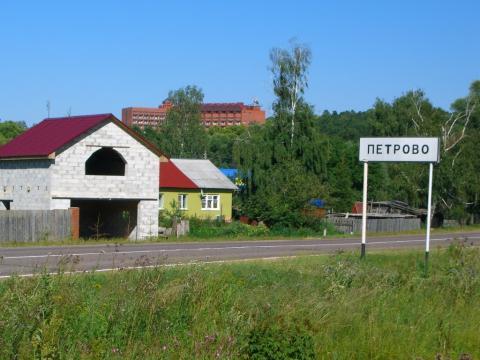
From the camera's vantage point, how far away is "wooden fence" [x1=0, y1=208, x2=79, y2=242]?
125ft

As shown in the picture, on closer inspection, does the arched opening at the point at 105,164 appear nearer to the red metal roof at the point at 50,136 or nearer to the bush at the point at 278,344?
the red metal roof at the point at 50,136

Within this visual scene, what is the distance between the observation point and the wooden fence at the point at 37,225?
125ft

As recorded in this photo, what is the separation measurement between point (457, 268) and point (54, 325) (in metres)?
8.99

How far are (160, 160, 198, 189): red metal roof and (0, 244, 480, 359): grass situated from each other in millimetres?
47694

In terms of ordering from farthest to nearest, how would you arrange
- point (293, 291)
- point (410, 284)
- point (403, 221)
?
1. point (403, 221)
2. point (410, 284)
3. point (293, 291)

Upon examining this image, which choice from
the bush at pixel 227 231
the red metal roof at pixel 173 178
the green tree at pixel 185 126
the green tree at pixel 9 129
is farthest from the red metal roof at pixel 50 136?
the green tree at pixel 9 129

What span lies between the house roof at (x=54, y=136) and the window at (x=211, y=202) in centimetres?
1719

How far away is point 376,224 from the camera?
58.6 metres

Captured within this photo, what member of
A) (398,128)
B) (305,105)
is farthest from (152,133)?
(305,105)

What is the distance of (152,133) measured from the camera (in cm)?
11375

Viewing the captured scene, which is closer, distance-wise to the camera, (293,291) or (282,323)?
(282,323)

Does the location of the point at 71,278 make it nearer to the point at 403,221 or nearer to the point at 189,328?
the point at 189,328

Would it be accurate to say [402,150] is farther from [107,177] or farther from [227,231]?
[227,231]

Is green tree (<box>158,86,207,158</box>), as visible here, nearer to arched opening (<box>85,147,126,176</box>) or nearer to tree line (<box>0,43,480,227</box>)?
tree line (<box>0,43,480,227</box>)
